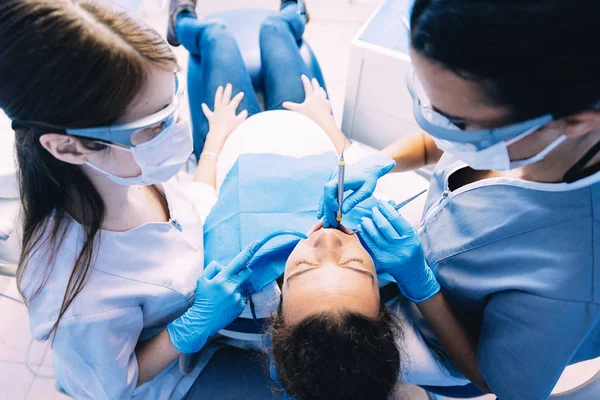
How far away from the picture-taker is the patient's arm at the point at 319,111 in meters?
1.66

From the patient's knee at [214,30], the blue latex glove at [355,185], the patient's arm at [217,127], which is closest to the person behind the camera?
the blue latex glove at [355,185]

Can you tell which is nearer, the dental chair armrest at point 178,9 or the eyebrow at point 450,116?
the eyebrow at point 450,116

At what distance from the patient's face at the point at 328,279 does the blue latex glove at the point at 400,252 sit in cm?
6

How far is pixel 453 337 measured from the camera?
106cm

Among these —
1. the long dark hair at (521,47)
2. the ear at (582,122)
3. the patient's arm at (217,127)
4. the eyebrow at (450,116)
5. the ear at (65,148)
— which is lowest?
the patient's arm at (217,127)

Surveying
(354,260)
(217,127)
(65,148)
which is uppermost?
(65,148)

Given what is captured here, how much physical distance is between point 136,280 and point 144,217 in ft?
0.57

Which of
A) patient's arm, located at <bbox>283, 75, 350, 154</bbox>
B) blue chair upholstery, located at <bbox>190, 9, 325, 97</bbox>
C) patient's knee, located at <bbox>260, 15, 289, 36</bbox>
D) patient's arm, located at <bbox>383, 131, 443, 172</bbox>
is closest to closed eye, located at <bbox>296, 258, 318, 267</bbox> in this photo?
patient's arm, located at <bbox>383, 131, 443, 172</bbox>

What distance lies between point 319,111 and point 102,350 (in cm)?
112

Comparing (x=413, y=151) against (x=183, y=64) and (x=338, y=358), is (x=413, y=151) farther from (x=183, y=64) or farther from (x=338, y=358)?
(x=183, y=64)

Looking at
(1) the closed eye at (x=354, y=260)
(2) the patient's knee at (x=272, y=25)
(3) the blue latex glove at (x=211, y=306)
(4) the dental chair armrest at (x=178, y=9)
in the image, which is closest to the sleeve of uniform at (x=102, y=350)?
(3) the blue latex glove at (x=211, y=306)

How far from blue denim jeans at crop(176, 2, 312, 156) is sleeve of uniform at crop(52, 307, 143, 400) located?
3.01 ft

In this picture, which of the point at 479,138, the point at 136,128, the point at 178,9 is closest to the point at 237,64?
the point at 178,9

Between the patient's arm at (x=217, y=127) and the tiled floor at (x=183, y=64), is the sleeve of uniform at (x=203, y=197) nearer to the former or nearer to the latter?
the patient's arm at (x=217, y=127)
